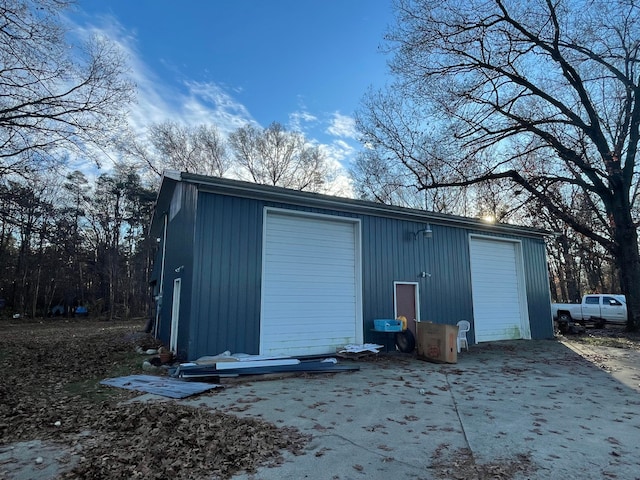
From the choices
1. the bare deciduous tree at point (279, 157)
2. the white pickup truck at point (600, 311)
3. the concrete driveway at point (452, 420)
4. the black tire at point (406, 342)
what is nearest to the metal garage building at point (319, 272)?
the black tire at point (406, 342)

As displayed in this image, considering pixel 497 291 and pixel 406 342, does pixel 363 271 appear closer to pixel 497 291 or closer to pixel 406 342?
pixel 406 342

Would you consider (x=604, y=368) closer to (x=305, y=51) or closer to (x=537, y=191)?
(x=537, y=191)

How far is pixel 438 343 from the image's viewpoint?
8.23m

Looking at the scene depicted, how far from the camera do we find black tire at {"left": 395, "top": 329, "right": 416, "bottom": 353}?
9258 millimetres

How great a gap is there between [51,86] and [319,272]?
26.5ft

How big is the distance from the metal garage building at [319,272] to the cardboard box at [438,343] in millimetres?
1283

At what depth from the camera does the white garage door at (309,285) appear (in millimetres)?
8211

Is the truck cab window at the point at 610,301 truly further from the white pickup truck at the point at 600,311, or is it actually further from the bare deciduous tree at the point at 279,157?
the bare deciduous tree at the point at 279,157

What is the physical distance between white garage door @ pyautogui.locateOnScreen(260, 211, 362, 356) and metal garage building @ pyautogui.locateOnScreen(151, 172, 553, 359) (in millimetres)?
25

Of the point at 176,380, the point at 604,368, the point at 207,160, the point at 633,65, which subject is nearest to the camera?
the point at 176,380

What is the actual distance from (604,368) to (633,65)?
11.5 m

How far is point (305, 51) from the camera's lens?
38.3 ft

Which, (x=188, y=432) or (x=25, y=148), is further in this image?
(x=25, y=148)

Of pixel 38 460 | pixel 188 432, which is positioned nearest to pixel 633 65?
pixel 188 432
